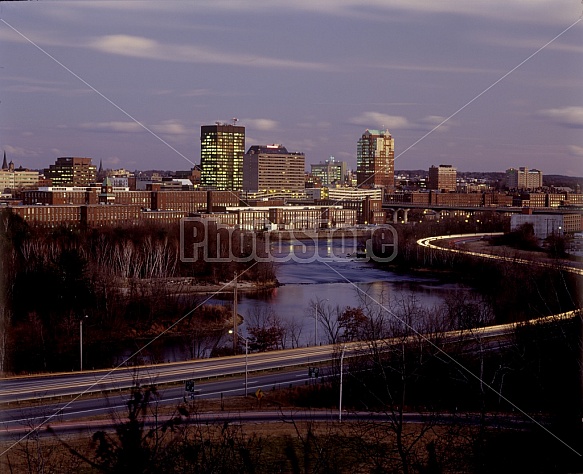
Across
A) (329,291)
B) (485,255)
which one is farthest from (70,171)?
(329,291)

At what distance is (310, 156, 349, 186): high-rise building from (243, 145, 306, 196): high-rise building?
13487 mm

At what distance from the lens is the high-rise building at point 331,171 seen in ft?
149

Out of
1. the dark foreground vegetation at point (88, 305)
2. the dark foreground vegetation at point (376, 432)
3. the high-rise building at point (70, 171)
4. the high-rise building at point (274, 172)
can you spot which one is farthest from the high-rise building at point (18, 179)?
the dark foreground vegetation at point (376, 432)

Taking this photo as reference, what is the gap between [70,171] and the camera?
3130 cm

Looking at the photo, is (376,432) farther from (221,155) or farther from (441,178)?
(441,178)

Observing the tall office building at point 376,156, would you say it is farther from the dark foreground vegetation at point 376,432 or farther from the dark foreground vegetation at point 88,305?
the dark foreground vegetation at point 376,432

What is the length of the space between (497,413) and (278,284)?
7575 mm

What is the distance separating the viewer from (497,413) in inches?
146

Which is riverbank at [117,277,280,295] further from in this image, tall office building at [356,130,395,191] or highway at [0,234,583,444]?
tall office building at [356,130,395,191]

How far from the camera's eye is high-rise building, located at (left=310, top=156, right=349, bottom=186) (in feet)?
149

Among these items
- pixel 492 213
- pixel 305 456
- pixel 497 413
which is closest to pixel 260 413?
Answer: pixel 305 456

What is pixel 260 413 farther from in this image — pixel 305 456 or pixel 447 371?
pixel 447 371

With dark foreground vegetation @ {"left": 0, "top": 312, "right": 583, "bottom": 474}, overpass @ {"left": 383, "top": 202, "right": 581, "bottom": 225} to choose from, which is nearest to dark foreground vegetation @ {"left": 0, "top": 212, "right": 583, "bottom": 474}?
dark foreground vegetation @ {"left": 0, "top": 312, "right": 583, "bottom": 474}

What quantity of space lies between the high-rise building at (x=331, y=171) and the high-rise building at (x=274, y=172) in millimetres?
13487
